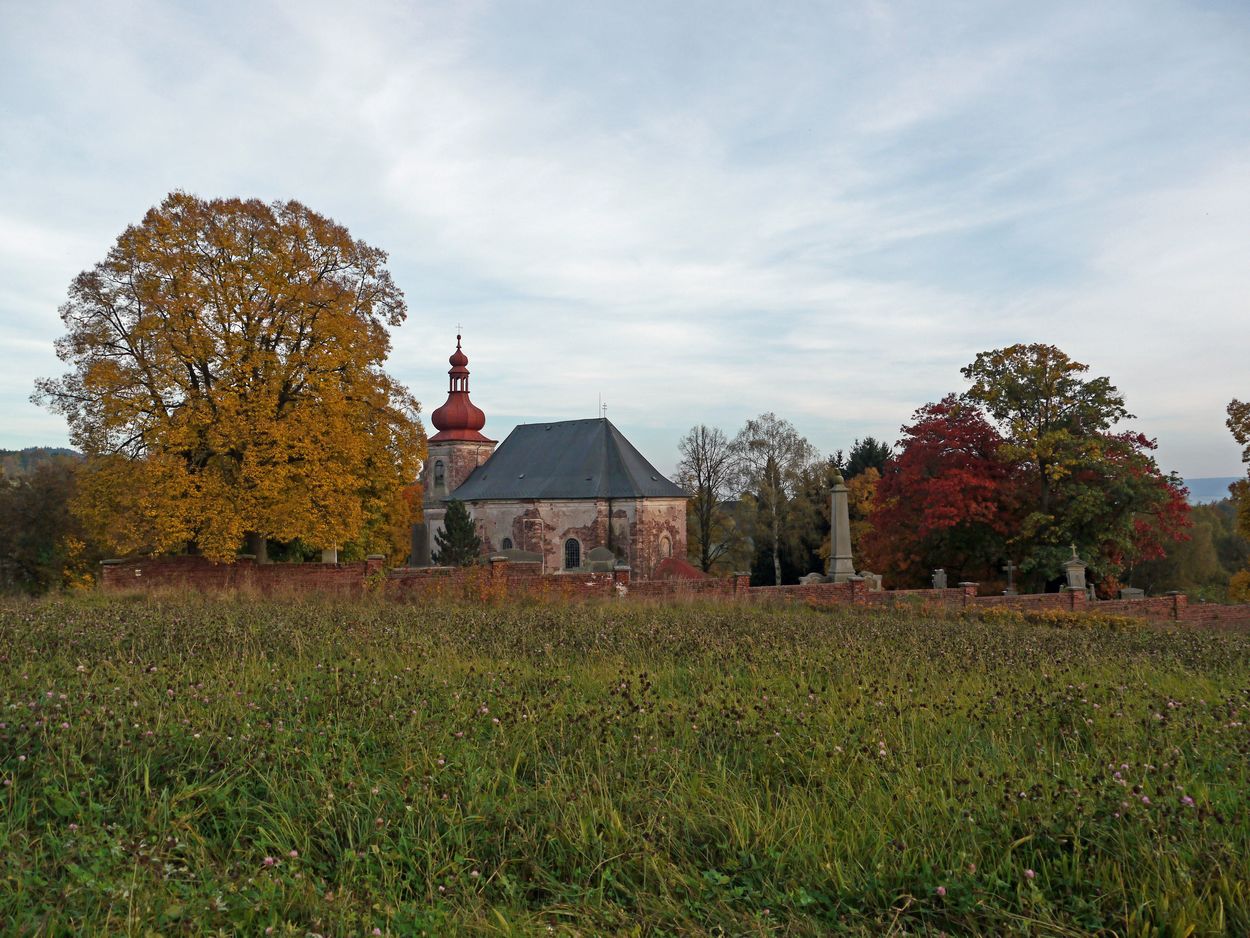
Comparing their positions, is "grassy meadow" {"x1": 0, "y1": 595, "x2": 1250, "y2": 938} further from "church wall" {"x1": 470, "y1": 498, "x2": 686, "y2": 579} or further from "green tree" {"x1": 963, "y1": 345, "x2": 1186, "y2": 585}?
"church wall" {"x1": 470, "y1": 498, "x2": 686, "y2": 579}

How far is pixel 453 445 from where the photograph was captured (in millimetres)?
54375

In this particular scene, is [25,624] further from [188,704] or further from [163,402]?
[163,402]

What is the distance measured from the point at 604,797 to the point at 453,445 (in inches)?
2004

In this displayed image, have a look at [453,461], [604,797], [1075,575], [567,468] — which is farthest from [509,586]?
[453,461]

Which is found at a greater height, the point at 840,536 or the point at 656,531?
the point at 656,531

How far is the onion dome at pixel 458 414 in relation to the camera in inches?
2153

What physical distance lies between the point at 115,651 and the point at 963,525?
24194mm

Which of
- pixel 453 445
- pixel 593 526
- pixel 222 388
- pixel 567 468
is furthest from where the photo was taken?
pixel 453 445

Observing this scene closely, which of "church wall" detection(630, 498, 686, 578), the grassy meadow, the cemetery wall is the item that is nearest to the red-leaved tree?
the cemetery wall

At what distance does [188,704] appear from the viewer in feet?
19.0

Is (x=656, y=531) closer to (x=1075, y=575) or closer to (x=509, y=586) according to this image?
(x=1075, y=575)

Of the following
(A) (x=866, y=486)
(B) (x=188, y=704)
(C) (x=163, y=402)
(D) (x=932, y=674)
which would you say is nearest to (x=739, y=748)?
(D) (x=932, y=674)

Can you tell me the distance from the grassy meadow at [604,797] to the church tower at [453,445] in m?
46.8

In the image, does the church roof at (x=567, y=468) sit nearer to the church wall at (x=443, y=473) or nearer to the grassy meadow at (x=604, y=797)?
the church wall at (x=443, y=473)
